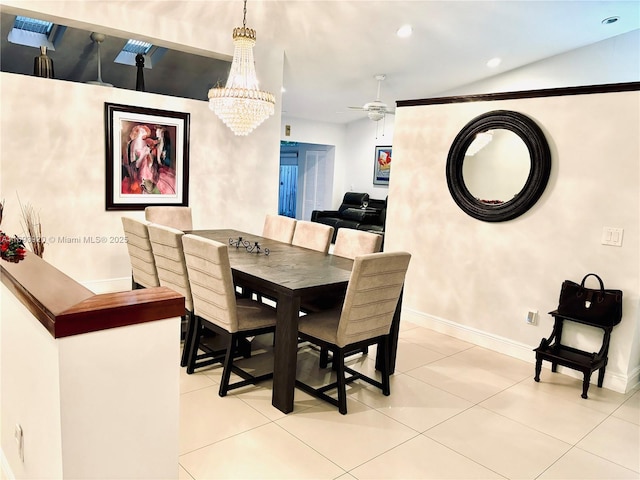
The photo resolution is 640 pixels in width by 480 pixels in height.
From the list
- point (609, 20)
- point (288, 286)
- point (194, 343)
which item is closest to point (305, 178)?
point (609, 20)

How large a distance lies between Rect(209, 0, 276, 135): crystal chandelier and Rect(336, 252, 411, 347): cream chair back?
1.86 m

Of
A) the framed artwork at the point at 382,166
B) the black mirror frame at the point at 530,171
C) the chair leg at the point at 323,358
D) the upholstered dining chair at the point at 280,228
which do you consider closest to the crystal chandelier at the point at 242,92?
the upholstered dining chair at the point at 280,228

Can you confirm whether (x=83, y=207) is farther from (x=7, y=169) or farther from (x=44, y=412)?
(x=44, y=412)

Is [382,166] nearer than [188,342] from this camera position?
No

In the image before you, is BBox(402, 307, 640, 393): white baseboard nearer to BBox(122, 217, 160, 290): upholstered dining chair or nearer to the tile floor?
the tile floor

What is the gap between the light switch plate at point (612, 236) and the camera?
3217 millimetres

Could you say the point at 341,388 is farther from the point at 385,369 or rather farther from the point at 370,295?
the point at 370,295

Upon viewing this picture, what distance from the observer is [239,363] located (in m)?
3.39

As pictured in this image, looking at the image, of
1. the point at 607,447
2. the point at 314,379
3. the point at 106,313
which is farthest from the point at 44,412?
the point at 607,447

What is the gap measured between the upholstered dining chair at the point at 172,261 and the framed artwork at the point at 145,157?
Answer: 6.34 feet

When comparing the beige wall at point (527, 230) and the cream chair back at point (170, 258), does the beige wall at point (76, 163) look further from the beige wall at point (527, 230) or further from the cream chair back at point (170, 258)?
the beige wall at point (527, 230)

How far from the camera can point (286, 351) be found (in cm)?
267

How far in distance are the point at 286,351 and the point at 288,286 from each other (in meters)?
0.39

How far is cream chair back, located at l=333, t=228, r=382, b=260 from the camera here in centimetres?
344
